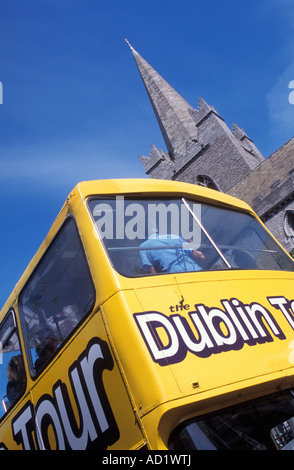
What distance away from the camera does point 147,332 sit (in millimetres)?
2668

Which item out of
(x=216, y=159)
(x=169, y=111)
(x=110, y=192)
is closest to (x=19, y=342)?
(x=110, y=192)

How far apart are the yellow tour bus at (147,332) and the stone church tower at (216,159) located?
47.2 ft

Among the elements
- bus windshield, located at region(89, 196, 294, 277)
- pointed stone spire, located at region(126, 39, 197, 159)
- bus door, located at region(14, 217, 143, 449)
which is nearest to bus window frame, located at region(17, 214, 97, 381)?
bus door, located at region(14, 217, 143, 449)

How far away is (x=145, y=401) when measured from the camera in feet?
7.97

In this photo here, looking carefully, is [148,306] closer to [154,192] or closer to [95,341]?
[95,341]

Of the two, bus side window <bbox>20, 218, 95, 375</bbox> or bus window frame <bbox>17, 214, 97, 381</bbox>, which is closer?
bus window frame <bbox>17, 214, 97, 381</bbox>

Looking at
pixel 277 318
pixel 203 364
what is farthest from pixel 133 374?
pixel 277 318

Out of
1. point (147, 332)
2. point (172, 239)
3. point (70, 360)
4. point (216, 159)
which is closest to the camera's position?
point (147, 332)

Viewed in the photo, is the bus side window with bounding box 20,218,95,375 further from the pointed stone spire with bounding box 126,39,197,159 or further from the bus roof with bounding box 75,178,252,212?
the pointed stone spire with bounding box 126,39,197,159

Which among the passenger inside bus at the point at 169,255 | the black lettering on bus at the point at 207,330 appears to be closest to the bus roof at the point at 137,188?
the passenger inside bus at the point at 169,255

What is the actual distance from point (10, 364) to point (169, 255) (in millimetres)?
1949

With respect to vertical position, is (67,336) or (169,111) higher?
(169,111)

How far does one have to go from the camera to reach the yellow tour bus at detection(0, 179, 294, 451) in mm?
2529

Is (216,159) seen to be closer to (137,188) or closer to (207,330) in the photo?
(137,188)
